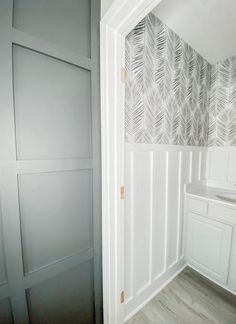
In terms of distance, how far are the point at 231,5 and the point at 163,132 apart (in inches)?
44.2

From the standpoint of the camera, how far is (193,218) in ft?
5.45

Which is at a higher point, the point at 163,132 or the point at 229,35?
the point at 229,35

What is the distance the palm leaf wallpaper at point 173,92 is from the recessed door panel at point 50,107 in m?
0.37

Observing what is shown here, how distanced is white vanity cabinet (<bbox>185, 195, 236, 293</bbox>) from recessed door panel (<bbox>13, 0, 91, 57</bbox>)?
1778 millimetres

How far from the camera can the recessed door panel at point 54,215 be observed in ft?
2.53

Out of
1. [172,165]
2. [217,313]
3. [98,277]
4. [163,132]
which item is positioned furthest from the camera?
[172,165]

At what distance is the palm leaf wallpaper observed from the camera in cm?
115

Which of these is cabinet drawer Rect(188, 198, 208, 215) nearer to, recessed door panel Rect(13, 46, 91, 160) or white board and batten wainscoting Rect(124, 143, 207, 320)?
white board and batten wainscoting Rect(124, 143, 207, 320)

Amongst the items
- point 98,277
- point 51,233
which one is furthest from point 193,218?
point 51,233

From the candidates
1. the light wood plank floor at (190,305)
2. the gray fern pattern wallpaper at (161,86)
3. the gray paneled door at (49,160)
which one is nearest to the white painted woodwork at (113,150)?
the gray paneled door at (49,160)

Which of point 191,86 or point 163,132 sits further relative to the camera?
point 191,86

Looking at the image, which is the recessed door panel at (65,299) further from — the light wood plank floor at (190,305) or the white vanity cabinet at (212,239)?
the white vanity cabinet at (212,239)

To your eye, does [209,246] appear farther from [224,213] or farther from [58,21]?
[58,21]

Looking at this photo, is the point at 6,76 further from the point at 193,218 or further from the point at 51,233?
the point at 193,218
